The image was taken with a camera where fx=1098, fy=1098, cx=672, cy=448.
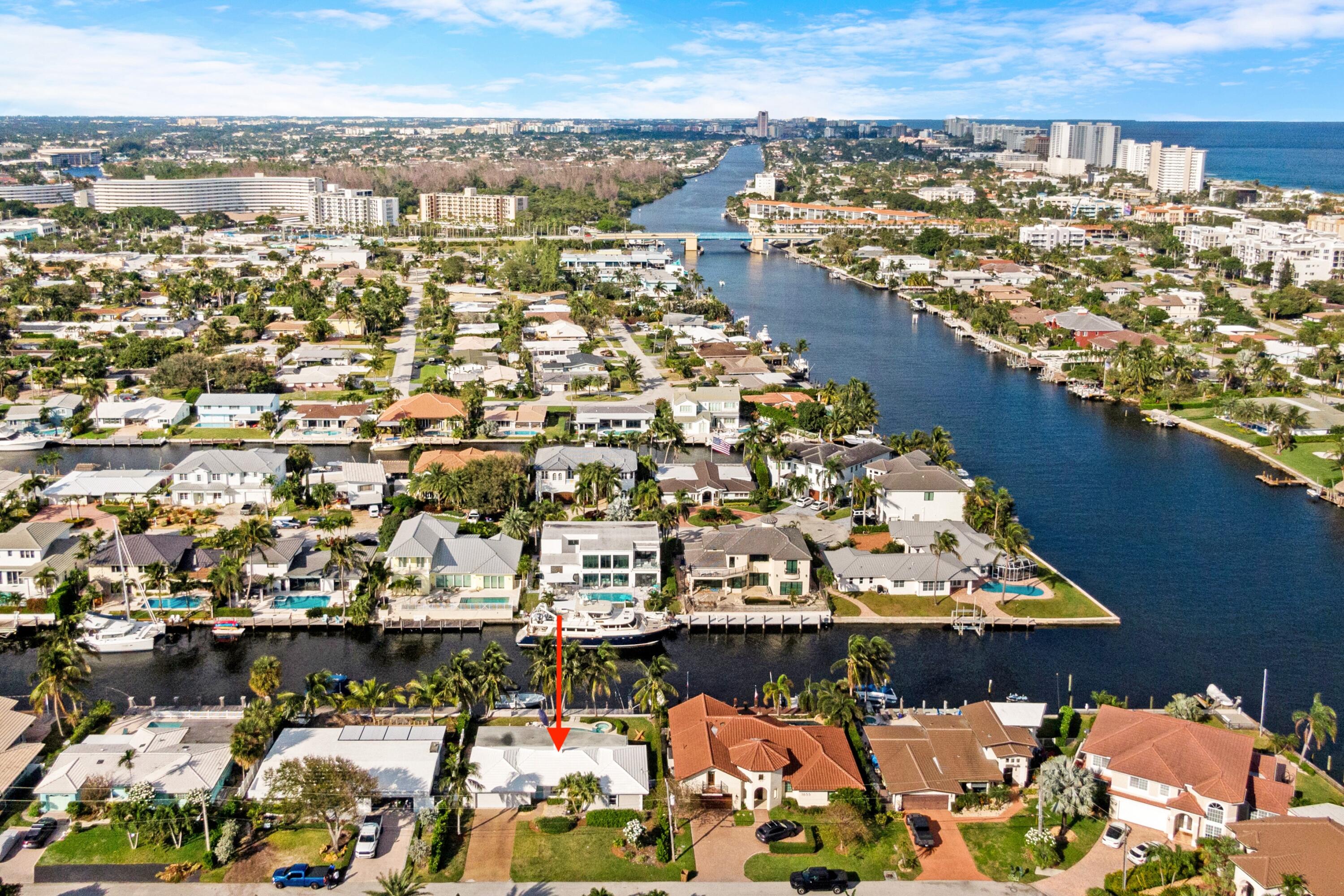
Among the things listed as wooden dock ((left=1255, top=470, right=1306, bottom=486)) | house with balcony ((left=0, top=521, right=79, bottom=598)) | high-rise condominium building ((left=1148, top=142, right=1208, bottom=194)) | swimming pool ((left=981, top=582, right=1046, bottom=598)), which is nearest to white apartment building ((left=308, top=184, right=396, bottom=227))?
house with balcony ((left=0, top=521, right=79, bottom=598))

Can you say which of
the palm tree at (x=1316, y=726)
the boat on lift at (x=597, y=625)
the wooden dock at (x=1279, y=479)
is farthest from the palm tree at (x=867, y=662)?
the wooden dock at (x=1279, y=479)

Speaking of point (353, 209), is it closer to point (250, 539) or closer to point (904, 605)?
point (250, 539)

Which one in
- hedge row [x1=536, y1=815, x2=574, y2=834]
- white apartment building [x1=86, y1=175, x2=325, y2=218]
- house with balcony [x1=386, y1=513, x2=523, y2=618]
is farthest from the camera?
white apartment building [x1=86, y1=175, x2=325, y2=218]

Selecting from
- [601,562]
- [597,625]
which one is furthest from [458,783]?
[601,562]

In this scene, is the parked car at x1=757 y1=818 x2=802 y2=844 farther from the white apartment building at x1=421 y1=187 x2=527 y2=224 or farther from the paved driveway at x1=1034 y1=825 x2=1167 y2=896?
the white apartment building at x1=421 y1=187 x2=527 y2=224

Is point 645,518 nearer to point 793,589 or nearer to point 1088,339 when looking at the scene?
point 793,589

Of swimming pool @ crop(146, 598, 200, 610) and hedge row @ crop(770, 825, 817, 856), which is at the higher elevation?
swimming pool @ crop(146, 598, 200, 610)
